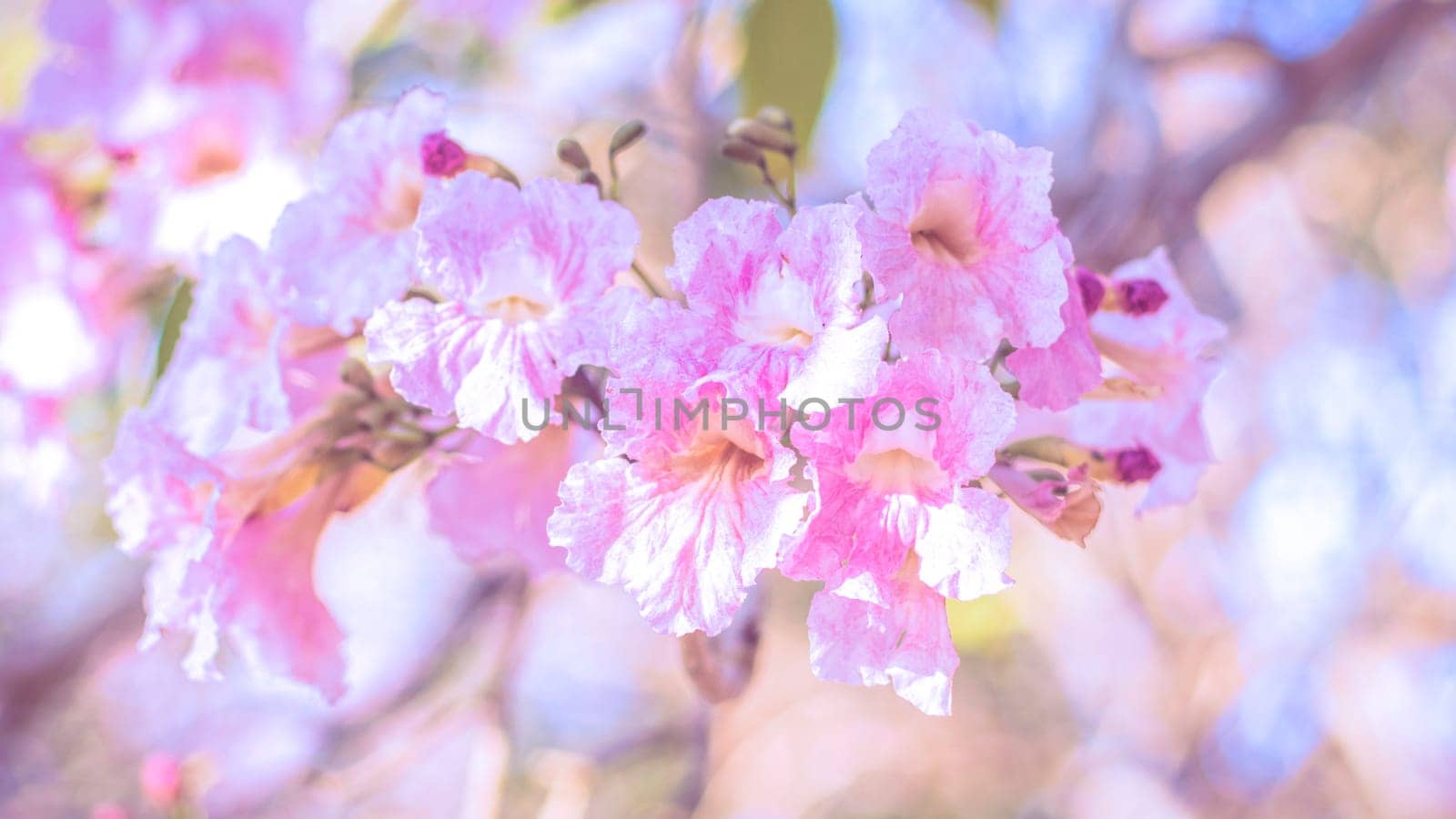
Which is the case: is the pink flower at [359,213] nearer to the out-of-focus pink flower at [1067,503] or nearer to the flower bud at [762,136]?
the flower bud at [762,136]

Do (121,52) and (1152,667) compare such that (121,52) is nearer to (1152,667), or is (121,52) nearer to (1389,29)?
(1389,29)

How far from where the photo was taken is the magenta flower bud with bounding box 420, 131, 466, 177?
0.71 metres

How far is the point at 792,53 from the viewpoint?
3.70 ft

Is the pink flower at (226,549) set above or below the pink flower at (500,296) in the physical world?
below

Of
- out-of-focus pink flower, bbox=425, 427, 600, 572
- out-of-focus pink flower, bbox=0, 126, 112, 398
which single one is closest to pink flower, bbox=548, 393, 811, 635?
out-of-focus pink flower, bbox=425, 427, 600, 572

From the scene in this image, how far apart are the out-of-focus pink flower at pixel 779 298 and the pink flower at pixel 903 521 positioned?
27 millimetres

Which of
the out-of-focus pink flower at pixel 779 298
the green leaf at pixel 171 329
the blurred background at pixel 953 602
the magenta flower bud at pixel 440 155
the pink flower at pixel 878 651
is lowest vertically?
the blurred background at pixel 953 602

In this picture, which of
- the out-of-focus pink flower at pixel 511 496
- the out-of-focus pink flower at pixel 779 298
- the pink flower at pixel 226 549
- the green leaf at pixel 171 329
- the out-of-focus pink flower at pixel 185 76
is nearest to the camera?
the out-of-focus pink flower at pixel 779 298

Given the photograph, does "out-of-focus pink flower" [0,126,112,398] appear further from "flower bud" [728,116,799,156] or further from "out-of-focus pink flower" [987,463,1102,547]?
"out-of-focus pink flower" [987,463,1102,547]

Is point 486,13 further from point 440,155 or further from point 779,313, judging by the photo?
point 779,313

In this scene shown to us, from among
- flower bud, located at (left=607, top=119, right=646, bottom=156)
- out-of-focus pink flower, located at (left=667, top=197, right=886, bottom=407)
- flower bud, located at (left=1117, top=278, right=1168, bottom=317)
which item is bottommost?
flower bud, located at (left=1117, top=278, right=1168, bottom=317)

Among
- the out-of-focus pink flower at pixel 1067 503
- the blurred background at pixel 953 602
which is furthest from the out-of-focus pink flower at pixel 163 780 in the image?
the out-of-focus pink flower at pixel 1067 503

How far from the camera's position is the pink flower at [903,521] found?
556mm

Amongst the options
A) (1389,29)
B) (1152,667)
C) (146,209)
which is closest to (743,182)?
(146,209)
